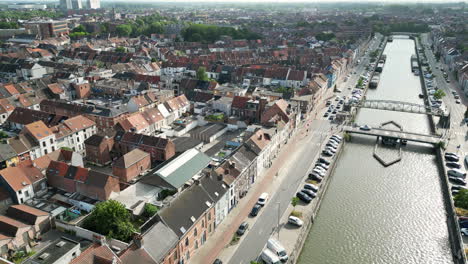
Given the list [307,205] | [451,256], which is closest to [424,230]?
[451,256]

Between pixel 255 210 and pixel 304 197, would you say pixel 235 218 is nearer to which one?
pixel 255 210

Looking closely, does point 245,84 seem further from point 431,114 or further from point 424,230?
point 424,230

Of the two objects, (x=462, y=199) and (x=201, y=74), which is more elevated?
(x=201, y=74)

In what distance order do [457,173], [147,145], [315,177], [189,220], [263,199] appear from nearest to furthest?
[189,220]
[263,199]
[315,177]
[457,173]
[147,145]

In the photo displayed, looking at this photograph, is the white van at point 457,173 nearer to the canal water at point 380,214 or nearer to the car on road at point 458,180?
the car on road at point 458,180

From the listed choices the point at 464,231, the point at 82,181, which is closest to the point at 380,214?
the point at 464,231
